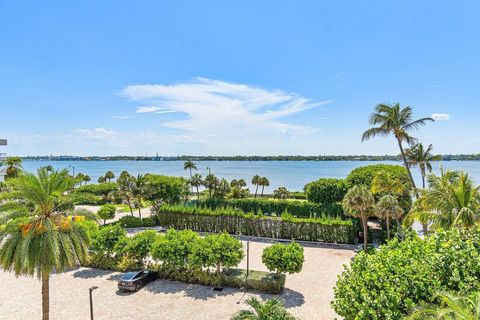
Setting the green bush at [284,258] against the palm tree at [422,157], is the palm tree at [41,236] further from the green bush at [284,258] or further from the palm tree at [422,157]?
the palm tree at [422,157]

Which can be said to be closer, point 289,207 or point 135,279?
point 135,279

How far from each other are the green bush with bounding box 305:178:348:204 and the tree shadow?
81.2ft

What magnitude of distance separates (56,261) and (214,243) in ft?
29.3

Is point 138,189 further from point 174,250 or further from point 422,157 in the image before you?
point 422,157

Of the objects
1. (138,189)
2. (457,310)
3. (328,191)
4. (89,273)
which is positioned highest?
(457,310)

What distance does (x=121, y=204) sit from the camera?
5375 centimetres

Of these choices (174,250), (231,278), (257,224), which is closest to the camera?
(231,278)

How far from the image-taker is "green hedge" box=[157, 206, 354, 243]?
2652 cm

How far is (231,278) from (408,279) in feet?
38.6

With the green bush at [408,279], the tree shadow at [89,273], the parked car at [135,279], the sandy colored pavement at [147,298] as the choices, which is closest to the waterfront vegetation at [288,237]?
the green bush at [408,279]

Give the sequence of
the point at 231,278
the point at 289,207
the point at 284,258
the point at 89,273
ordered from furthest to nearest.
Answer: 1. the point at 289,207
2. the point at 89,273
3. the point at 231,278
4. the point at 284,258

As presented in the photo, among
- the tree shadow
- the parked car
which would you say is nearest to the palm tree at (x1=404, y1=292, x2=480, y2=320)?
the parked car

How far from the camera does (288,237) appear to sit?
28203 millimetres

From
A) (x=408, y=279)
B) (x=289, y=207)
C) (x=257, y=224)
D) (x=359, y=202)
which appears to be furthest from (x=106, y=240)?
(x=289, y=207)
